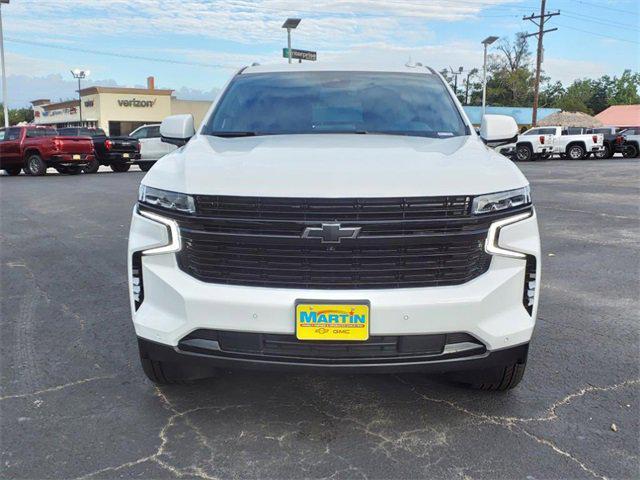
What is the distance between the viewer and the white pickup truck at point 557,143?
29.8m

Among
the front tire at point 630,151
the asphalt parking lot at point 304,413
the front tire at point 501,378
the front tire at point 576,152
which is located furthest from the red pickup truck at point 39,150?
the front tire at point 630,151

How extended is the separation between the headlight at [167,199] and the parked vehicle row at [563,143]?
95.1 ft

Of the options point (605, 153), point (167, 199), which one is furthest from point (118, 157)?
point (605, 153)

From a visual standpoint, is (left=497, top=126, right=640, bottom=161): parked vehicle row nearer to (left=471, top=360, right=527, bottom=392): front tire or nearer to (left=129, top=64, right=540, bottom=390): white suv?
(left=471, top=360, right=527, bottom=392): front tire

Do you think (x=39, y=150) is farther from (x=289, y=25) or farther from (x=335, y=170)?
(x=335, y=170)

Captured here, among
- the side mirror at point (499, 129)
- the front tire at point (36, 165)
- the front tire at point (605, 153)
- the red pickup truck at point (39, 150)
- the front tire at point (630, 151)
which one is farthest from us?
the front tire at point (630, 151)

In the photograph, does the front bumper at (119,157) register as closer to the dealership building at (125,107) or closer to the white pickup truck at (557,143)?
the white pickup truck at (557,143)

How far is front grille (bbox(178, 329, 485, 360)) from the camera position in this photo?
273 cm

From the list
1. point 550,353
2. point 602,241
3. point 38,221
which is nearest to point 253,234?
point 550,353

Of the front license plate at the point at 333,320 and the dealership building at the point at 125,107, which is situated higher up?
the dealership building at the point at 125,107

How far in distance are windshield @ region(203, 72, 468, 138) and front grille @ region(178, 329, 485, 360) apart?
1604mm

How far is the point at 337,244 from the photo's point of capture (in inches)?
106

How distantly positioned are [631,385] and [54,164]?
1948cm

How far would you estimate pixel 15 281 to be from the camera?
5.90 m
